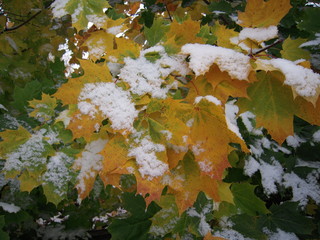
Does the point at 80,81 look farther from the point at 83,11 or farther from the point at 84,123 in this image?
the point at 83,11

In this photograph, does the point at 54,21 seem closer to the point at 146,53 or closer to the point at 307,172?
the point at 146,53

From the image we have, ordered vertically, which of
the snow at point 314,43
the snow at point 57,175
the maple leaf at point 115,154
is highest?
the maple leaf at point 115,154

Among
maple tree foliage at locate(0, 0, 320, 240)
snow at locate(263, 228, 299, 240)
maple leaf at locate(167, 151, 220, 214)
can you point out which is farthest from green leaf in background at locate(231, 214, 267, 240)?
maple leaf at locate(167, 151, 220, 214)

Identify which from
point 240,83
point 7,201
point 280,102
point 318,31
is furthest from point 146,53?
point 7,201

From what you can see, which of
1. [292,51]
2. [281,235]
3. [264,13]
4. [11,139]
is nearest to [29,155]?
[11,139]

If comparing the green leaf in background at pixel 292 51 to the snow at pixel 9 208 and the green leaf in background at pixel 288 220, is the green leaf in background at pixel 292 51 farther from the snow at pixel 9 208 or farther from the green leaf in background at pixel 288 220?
the snow at pixel 9 208

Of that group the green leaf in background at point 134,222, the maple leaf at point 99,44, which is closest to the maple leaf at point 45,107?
the maple leaf at point 99,44

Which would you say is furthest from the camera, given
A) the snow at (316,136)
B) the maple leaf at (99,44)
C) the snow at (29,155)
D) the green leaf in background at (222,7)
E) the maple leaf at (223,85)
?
the green leaf in background at (222,7)
